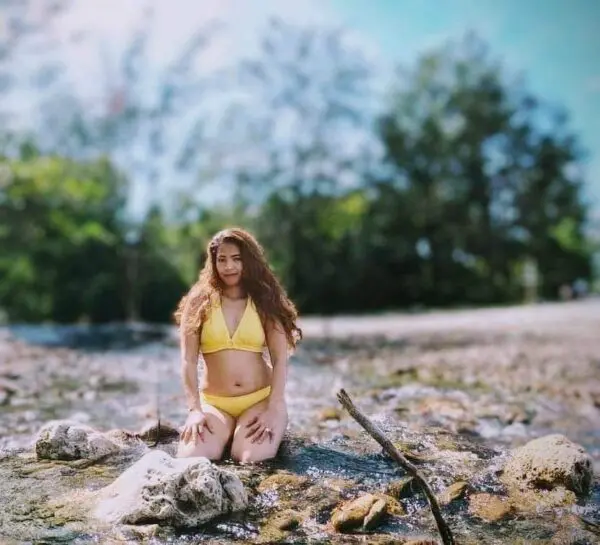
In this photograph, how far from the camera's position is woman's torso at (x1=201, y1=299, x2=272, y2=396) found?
2365 millimetres

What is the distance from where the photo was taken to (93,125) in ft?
40.2

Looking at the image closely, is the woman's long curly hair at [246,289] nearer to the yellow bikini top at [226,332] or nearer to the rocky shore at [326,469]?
the yellow bikini top at [226,332]

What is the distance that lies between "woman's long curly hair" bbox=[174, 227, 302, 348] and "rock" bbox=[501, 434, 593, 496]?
92 cm

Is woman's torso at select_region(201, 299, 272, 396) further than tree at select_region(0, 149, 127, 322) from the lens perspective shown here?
No

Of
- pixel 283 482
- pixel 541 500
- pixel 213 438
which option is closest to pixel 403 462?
pixel 283 482

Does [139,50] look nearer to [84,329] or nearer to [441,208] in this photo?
[84,329]

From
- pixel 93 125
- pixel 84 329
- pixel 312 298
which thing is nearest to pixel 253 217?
pixel 312 298

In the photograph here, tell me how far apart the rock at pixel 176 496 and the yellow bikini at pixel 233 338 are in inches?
15.7

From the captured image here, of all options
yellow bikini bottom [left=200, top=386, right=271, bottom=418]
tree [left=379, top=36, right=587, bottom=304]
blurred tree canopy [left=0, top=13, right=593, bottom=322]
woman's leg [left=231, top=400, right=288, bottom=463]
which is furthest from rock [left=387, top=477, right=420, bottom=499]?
tree [left=379, top=36, right=587, bottom=304]

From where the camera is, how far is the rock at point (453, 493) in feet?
7.00

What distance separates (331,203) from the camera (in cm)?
Result: 1457

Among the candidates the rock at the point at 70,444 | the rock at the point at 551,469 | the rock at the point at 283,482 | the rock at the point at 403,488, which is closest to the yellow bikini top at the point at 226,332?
the rock at the point at 283,482

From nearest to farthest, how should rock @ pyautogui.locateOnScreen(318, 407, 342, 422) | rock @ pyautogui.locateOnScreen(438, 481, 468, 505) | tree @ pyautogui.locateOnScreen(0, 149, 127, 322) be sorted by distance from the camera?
1. rock @ pyautogui.locateOnScreen(438, 481, 468, 505)
2. rock @ pyautogui.locateOnScreen(318, 407, 342, 422)
3. tree @ pyautogui.locateOnScreen(0, 149, 127, 322)

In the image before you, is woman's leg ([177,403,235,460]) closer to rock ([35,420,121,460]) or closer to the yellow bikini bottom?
the yellow bikini bottom
